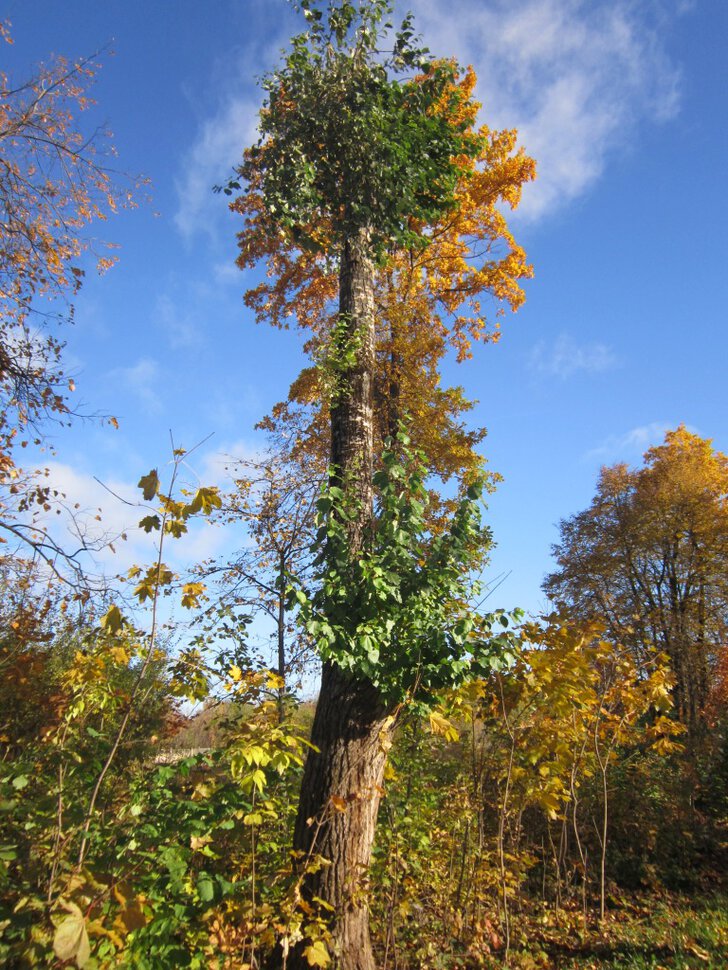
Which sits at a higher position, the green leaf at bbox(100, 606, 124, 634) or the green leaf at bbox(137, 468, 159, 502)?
the green leaf at bbox(137, 468, 159, 502)

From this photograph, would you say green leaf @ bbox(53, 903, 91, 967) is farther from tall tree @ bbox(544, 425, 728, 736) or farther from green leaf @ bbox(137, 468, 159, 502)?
tall tree @ bbox(544, 425, 728, 736)

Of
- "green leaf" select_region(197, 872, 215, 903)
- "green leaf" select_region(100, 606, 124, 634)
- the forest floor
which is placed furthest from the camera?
the forest floor

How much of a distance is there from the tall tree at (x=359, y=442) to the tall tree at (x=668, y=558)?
14.2 m

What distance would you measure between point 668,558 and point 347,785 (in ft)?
62.0

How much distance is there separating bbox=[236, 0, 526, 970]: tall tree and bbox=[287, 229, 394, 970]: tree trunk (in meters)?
0.01

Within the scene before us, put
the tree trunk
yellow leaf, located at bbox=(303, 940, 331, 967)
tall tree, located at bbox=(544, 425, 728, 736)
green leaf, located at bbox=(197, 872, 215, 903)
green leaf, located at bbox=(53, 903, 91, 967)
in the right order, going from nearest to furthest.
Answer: green leaf, located at bbox=(53, 903, 91, 967)
green leaf, located at bbox=(197, 872, 215, 903)
yellow leaf, located at bbox=(303, 940, 331, 967)
the tree trunk
tall tree, located at bbox=(544, 425, 728, 736)

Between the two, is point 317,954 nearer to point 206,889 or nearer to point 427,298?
point 206,889

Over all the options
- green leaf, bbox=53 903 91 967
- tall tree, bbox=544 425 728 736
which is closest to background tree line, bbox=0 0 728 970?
green leaf, bbox=53 903 91 967

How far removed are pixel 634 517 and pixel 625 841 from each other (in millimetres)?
12790

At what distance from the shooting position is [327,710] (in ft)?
13.9

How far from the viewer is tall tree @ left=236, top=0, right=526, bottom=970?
3941mm

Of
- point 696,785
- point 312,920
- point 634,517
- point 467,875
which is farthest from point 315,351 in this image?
point 634,517

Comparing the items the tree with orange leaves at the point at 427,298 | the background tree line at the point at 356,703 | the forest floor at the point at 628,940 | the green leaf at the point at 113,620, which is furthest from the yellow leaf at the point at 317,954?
the tree with orange leaves at the point at 427,298

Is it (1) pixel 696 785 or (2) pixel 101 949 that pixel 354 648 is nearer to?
(2) pixel 101 949
